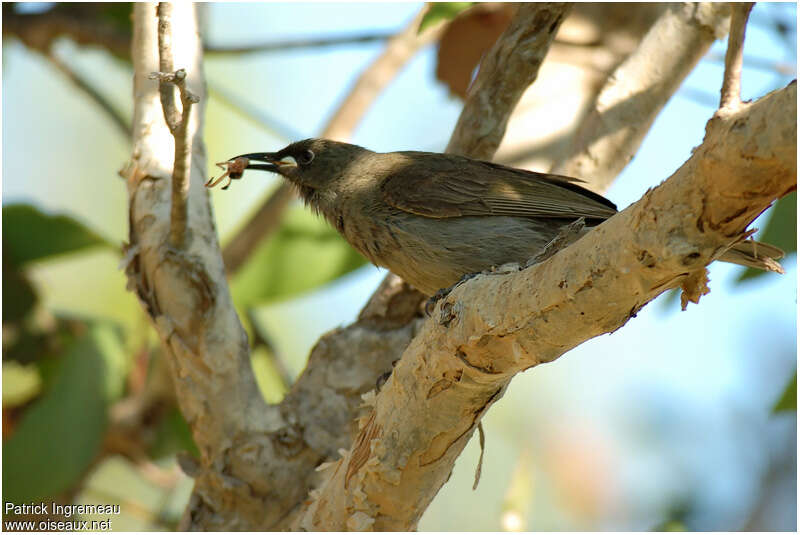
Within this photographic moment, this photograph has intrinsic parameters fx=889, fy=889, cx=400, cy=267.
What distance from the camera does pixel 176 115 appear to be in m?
2.93

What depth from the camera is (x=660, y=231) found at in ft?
6.37

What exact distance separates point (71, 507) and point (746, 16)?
372 centimetres

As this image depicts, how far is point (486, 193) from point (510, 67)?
542 millimetres

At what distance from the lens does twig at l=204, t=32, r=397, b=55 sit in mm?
5195

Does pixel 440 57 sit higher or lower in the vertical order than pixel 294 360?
higher

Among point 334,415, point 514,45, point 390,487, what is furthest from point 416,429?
point 514,45

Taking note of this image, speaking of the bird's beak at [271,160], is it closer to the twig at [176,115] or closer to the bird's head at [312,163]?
the bird's head at [312,163]

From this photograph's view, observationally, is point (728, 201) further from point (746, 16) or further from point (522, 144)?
point (522, 144)

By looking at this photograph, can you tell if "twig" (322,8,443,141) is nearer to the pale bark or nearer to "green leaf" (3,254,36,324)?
the pale bark

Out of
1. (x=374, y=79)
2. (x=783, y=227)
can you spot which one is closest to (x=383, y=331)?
(x=783, y=227)

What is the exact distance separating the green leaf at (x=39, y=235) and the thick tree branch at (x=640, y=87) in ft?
9.11

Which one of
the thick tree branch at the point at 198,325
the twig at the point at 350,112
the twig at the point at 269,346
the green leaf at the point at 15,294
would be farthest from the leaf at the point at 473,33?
the green leaf at the point at 15,294

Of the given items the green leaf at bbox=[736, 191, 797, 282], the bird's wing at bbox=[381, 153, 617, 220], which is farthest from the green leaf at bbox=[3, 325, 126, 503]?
the green leaf at bbox=[736, 191, 797, 282]

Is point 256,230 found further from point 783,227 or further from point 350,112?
point 783,227
